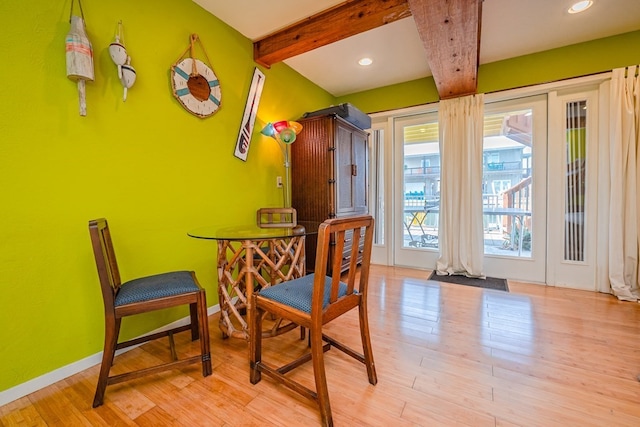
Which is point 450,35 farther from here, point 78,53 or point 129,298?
point 129,298

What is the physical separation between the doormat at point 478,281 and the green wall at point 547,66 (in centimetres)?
212

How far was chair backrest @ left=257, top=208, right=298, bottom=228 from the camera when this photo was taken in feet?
7.66

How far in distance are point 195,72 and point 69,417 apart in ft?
7.06

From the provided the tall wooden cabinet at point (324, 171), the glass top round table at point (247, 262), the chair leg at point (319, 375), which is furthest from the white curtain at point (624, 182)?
the chair leg at point (319, 375)

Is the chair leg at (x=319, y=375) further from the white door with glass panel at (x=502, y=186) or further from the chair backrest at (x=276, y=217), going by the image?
the white door with glass panel at (x=502, y=186)

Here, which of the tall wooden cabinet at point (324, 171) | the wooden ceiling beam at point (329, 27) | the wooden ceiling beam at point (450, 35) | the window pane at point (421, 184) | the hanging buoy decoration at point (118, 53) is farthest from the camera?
the window pane at point (421, 184)

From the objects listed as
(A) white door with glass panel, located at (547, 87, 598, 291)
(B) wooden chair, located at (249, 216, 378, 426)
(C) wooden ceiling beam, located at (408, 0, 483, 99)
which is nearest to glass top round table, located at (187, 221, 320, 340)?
(B) wooden chair, located at (249, 216, 378, 426)

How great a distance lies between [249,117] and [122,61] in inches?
42.5

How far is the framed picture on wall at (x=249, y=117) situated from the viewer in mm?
2482

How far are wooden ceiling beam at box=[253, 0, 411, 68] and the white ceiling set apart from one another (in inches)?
2.6

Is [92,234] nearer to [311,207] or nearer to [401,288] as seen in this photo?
[311,207]

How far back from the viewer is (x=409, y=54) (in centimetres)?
282

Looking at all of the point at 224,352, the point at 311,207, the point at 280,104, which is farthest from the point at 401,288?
the point at 280,104

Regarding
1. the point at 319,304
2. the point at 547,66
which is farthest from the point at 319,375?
the point at 547,66
